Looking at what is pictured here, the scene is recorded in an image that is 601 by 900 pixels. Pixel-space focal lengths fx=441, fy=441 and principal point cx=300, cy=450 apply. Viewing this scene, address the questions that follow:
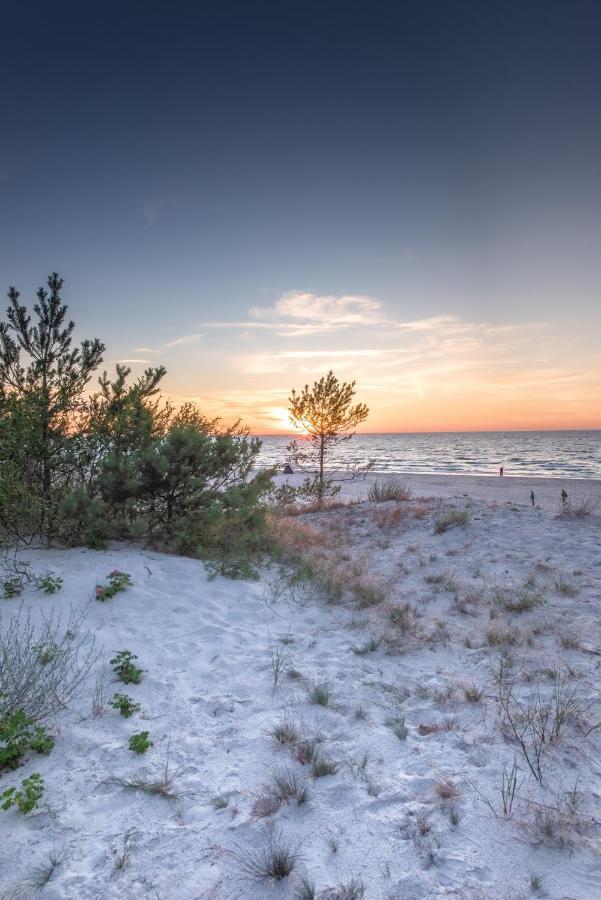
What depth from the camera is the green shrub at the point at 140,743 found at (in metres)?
3.36

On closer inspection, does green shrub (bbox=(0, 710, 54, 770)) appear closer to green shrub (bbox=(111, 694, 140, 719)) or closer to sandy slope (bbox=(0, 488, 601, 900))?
sandy slope (bbox=(0, 488, 601, 900))

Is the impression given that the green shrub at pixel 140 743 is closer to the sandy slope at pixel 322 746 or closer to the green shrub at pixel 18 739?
the sandy slope at pixel 322 746

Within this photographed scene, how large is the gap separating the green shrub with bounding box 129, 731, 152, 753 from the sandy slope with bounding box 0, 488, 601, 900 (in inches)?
2.6

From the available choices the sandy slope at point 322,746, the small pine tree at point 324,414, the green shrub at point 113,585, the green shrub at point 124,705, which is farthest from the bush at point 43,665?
the small pine tree at point 324,414

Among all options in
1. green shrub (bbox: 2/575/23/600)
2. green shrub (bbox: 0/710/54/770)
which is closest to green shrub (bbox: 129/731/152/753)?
green shrub (bbox: 0/710/54/770)

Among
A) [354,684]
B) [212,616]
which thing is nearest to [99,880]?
[354,684]

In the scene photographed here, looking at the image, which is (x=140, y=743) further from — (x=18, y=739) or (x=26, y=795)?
(x=18, y=739)

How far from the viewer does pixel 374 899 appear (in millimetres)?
2314

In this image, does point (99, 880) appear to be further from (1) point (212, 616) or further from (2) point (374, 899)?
(1) point (212, 616)

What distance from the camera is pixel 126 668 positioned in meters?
4.41

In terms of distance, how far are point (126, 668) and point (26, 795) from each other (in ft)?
5.10

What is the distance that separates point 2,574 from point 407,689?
5447 mm

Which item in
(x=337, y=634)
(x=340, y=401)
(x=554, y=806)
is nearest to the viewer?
(x=554, y=806)

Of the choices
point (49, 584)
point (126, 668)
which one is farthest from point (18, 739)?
point (49, 584)
